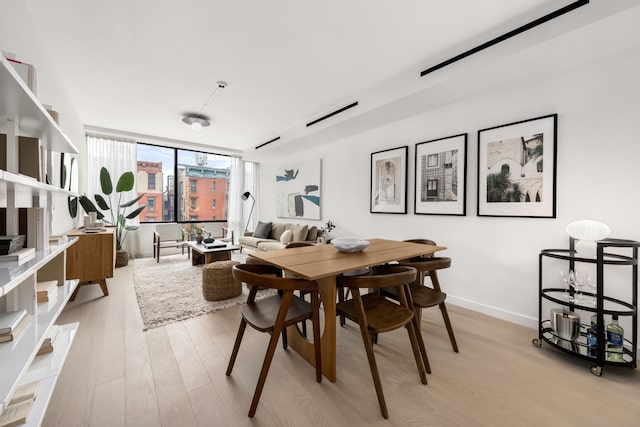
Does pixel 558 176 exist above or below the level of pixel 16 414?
above

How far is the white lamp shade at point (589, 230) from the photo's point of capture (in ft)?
6.17

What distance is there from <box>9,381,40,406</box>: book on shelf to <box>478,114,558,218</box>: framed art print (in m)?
3.49

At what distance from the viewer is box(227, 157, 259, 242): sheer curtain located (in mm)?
6824

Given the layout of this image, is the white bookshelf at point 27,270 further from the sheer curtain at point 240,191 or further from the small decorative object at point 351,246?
the sheer curtain at point 240,191

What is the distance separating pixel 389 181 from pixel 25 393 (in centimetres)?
362

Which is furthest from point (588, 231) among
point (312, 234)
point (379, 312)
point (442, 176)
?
point (312, 234)

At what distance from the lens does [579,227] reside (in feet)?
6.45

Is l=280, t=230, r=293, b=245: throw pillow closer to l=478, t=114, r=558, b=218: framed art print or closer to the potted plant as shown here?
the potted plant

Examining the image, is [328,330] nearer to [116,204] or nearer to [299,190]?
[299,190]

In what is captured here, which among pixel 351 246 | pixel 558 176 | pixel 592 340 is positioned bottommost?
pixel 592 340

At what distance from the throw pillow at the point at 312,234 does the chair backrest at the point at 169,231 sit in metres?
3.49

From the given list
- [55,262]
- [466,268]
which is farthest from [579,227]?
[55,262]

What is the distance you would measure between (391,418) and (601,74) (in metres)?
3.00

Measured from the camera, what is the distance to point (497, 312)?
2.64 meters
